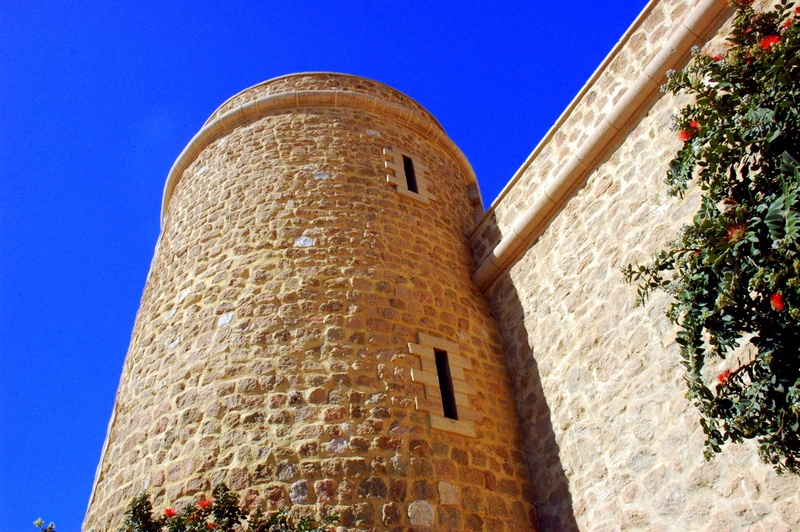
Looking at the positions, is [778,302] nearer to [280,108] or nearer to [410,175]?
[410,175]

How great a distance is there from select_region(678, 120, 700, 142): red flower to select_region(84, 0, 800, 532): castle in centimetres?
160

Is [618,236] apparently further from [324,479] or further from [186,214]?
[186,214]

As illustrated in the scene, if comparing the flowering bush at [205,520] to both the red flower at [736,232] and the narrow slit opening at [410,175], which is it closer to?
the red flower at [736,232]

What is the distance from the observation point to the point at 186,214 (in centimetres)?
729

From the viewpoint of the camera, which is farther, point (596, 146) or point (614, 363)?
point (596, 146)

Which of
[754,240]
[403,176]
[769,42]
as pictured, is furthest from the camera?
[403,176]

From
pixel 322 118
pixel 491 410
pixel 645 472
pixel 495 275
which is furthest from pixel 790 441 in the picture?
pixel 322 118

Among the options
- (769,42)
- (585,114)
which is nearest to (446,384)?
(585,114)

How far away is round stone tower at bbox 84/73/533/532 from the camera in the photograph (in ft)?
15.5

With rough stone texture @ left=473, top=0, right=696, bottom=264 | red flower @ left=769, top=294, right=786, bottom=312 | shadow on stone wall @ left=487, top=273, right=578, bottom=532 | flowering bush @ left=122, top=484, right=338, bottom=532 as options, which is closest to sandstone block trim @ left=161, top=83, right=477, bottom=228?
rough stone texture @ left=473, top=0, right=696, bottom=264

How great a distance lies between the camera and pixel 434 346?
5852 millimetres

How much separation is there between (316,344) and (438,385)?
113 cm

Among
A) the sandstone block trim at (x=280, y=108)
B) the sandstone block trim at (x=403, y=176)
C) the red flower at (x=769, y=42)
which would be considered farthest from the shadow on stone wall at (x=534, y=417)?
the red flower at (x=769, y=42)

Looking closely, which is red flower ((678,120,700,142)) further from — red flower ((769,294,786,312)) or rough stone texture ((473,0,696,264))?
rough stone texture ((473,0,696,264))
